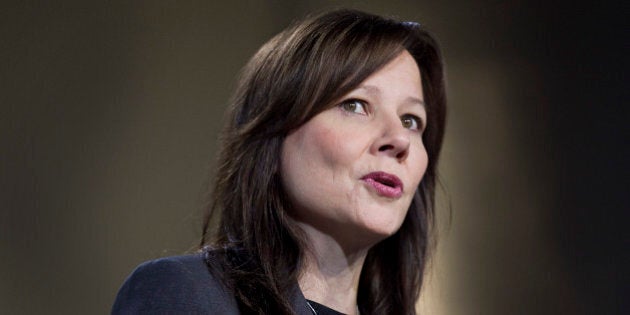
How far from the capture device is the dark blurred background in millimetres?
1513

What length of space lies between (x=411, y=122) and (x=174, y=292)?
46 cm

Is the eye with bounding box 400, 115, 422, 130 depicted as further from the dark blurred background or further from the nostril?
the dark blurred background

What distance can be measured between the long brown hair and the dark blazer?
3 cm

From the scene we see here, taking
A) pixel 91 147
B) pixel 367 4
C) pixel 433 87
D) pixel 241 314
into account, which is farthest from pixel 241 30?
pixel 241 314

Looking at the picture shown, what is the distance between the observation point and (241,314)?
1.08 metres

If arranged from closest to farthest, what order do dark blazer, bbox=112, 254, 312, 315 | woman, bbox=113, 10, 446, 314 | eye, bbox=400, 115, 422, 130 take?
1. dark blazer, bbox=112, 254, 312, 315
2. woman, bbox=113, 10, 446, 314
3. eye, bbox=400, 115, 422, 130

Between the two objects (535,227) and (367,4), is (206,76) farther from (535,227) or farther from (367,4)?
(535,227)

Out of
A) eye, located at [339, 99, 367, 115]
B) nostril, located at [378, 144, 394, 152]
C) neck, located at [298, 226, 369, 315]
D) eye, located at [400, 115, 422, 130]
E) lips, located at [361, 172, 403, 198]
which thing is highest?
eye, located at [339, 99, 367, 115]

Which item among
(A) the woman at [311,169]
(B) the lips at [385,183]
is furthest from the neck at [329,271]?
(B) the lips at [385,183]

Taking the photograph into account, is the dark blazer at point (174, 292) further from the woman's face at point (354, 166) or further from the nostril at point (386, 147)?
the nostril at point (386, 147)

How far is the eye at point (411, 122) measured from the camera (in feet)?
4.26

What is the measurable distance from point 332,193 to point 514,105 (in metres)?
0.78

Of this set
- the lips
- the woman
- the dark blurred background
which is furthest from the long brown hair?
the dark blurred background

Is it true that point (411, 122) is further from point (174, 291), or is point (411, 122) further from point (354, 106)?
point (174, 291)
